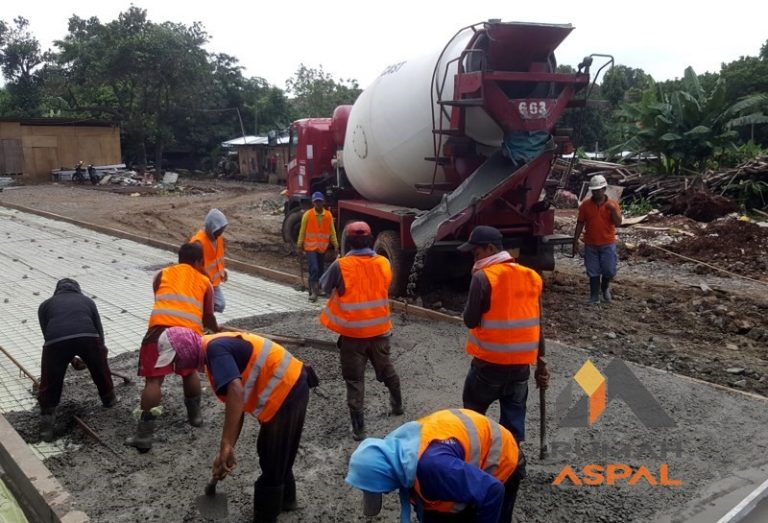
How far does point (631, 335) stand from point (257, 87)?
37116mm

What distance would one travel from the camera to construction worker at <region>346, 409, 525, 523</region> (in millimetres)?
2203

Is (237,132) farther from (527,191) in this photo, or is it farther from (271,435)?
(271,435)

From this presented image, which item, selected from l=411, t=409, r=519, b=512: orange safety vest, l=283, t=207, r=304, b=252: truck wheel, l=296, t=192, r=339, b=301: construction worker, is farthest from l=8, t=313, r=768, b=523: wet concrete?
l=283, t=207, r=304, b=252: truck wheel

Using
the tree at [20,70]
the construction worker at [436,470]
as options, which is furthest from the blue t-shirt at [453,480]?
the tree at [20,70]

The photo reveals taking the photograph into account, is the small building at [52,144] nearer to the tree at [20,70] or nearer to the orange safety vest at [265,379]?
the tree at [20,70]

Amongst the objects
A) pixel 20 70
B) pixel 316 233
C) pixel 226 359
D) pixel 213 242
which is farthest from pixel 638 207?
pixel 20 70

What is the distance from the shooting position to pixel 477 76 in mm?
6625

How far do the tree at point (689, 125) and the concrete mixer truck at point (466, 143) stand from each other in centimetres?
1031

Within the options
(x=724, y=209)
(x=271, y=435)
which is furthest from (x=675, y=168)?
(x=271, y=435)

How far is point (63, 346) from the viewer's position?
183 inches

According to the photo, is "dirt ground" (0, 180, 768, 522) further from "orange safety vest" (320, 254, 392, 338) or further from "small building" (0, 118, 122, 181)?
"small building" (0, 118, 122, 181)

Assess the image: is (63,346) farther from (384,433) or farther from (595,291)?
(595,291)

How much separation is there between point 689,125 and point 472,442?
54.6 feet

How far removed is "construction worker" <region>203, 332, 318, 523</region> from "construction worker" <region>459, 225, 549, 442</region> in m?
1.05
